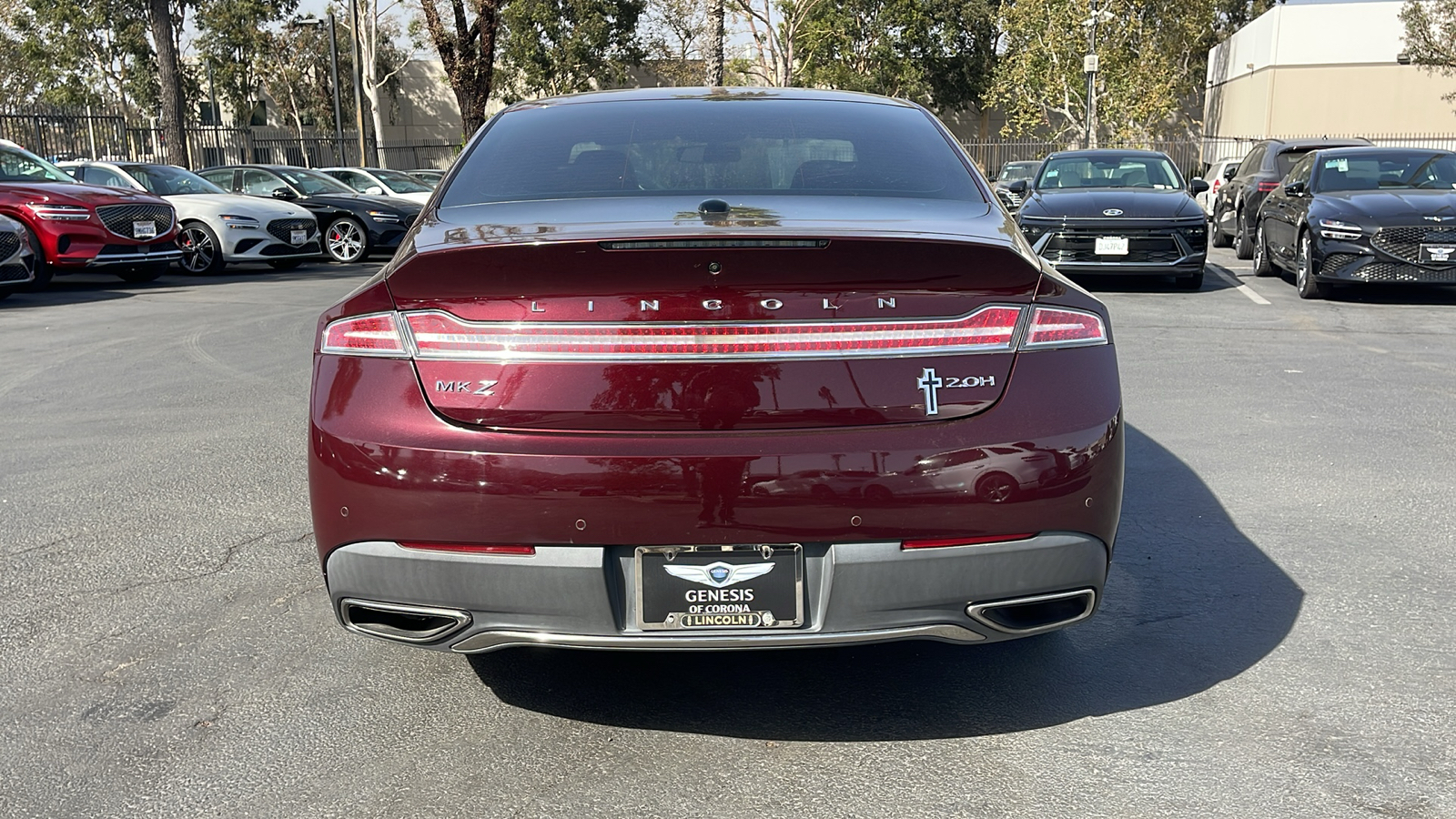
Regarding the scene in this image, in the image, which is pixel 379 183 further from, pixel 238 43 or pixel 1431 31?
pixel 238 43

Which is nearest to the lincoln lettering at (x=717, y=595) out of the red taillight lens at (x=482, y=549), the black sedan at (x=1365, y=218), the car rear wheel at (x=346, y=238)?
the red taillight lens at (x=482, y=549)

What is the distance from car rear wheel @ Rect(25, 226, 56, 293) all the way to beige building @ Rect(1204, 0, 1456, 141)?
34978 mm

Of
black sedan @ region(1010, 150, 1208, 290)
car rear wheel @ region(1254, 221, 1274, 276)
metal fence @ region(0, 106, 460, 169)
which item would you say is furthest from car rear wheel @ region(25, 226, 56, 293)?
car rear wheel @ region(1254, 221, 1274, 276)

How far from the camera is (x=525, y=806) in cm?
293

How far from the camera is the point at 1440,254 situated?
1180cm

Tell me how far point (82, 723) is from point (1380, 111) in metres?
43.2

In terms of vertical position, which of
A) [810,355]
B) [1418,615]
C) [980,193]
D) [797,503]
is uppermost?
[980,193]

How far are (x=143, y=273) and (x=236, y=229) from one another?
1.24 metres

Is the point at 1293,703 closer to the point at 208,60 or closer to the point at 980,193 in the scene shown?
the point at 980,193

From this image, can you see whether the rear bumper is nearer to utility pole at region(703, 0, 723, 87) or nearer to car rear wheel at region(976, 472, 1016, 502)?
car rear wheel at region(976, 472, 1016, 502)

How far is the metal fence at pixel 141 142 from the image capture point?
2691 cm

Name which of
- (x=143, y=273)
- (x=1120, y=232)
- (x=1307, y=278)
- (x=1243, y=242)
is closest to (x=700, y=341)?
(x=1120, y=232)

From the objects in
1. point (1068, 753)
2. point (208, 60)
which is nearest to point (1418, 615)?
point (1068, 753)

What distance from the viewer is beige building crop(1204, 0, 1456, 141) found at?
38656 millimetres
